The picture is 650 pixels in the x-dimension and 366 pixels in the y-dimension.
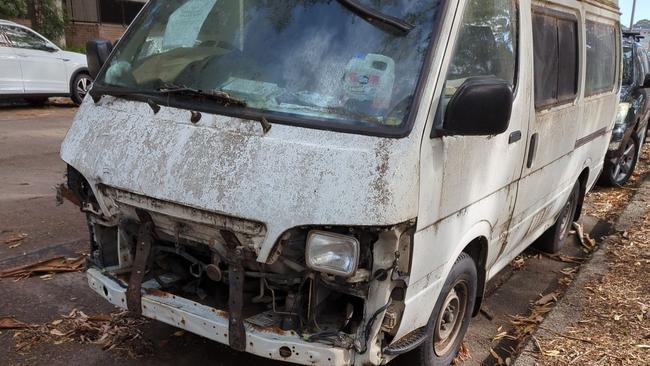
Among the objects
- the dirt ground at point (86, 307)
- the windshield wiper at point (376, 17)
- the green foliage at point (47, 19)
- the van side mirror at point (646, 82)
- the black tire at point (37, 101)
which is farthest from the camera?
the green foliage at point (47, 19)

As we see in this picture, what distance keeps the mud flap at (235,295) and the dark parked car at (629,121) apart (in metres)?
6.61

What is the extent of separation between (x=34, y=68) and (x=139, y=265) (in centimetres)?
1102

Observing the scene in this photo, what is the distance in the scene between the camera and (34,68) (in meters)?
12.3

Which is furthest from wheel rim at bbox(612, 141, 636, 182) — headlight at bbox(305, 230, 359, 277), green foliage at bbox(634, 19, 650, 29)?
green foliage at bbox(634, 19, 650, 29)

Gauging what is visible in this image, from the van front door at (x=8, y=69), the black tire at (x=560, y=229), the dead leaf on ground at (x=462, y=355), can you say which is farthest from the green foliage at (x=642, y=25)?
the dead leaf on ground at (x=462, y=355)

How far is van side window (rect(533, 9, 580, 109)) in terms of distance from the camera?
3865 mm

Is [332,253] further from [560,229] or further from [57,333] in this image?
[560,229]

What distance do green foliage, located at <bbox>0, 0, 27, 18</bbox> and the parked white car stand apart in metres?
5.31

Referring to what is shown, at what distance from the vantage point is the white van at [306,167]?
256 cm

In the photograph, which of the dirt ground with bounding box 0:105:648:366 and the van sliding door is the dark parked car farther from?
the van sliding door

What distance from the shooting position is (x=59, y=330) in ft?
12.2

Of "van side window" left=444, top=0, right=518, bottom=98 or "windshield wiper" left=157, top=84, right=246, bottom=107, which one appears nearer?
"windshield wiper" left=157, top=84, right=246, bottom=107

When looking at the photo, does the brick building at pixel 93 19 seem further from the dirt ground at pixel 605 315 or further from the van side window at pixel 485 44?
the van side window at pixel 485 44

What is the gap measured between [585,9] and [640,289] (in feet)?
7.60
